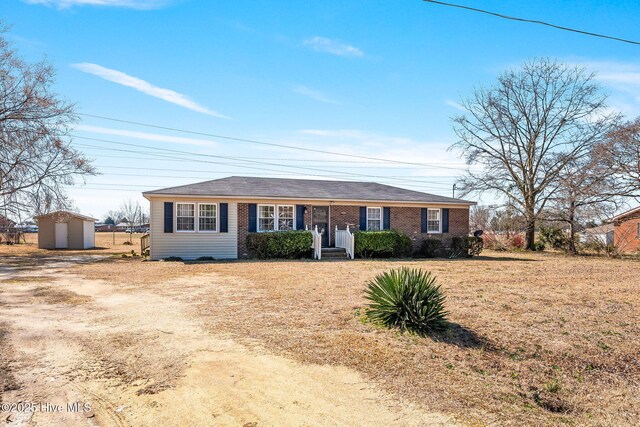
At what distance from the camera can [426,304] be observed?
6707mm

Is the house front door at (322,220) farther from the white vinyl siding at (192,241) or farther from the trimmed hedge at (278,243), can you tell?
the white vinyl siding at (192,241)

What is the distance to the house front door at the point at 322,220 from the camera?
20453mm

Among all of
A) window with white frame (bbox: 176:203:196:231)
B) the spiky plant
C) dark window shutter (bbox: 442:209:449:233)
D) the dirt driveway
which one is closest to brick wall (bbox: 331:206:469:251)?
dark window shutter (bbox: 442:209:449:233)

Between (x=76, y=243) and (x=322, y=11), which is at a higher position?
(x=322, y=11)

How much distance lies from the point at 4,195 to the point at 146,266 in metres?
11.9

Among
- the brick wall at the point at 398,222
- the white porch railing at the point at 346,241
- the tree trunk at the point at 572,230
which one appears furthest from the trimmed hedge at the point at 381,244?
the tree trunk at the point at 572,230

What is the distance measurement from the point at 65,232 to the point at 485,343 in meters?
30.5

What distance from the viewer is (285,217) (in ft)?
65.4

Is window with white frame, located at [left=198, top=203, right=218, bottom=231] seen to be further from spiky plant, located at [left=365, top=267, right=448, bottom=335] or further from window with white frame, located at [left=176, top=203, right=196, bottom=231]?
spiky plant, located at [left=365, top=267, right=448, bottom=335]

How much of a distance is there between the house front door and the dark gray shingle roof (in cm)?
72

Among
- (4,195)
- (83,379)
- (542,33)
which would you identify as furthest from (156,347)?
(4,195)

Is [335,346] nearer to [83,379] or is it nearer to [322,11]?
[83,379]

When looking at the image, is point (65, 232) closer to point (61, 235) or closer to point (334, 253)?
point (61, 235)

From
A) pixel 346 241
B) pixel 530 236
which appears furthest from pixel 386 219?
pixel 530 236
